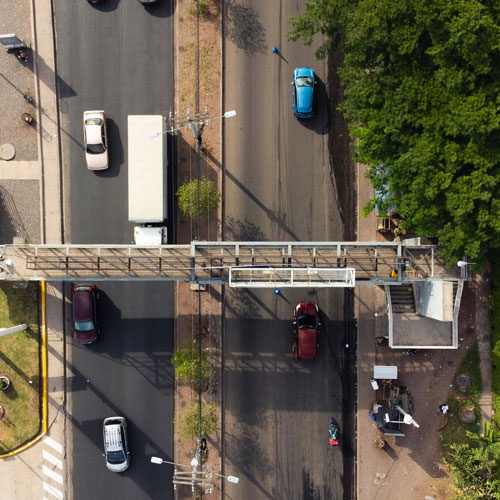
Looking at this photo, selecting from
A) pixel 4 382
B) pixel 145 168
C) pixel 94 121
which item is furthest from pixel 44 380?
pixel 94 121

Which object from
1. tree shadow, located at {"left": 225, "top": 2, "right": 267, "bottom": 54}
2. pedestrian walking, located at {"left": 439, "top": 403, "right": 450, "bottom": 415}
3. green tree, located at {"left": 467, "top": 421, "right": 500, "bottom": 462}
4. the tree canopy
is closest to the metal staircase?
the tree canopy

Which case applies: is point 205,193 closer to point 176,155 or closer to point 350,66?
point 176,155

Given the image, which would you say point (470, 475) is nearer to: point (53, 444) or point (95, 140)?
point (53, 444)

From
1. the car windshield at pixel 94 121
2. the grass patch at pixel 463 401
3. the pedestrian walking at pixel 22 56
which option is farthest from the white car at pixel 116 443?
the pedestrian walking at pixel 22 56

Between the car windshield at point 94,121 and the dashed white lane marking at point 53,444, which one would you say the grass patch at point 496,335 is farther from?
the dashed white lane marking at point 53,444

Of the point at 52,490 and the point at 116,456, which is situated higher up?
the point at 116,456

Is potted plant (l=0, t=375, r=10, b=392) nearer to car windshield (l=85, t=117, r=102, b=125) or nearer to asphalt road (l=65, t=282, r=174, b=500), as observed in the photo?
asphalt road (l=65, t=282, r=174, b=500)
